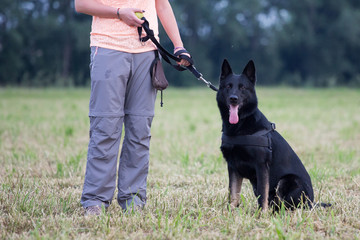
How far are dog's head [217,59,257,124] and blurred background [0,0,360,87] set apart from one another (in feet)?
108

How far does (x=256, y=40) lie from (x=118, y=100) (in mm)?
41165

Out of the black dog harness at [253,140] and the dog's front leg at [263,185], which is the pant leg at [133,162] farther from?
the dog's front leg at [263,185]

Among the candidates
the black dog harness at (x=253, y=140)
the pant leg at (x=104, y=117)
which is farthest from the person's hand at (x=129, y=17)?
the black dog harness at (x=253, y=140)

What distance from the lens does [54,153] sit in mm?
6137

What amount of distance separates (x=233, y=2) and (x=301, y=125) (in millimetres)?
34592

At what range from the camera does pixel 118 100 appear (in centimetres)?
316

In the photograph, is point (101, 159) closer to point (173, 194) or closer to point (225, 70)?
point (173, 194)

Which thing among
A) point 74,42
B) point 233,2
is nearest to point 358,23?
point 233,2

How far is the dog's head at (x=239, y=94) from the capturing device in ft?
10.9

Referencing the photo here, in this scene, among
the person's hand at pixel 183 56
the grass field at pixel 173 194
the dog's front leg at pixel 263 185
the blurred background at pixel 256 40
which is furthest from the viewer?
the blurred background at pixel 256 40

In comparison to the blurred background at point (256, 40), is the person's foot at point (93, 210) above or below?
below

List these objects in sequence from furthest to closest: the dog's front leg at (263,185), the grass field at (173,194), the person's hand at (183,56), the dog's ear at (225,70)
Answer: the dog's ear at (225,70), the person's hand at (183,56), the dog's front leg at (263,185), the grass field at (173,194)

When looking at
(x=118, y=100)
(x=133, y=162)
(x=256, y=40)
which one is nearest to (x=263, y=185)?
(x=133, y=162)

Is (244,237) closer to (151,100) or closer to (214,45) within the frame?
(151,100)
